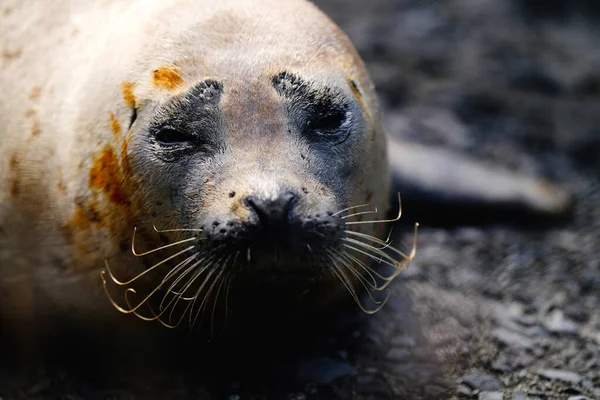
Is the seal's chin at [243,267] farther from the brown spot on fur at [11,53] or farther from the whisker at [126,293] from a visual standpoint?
the brown spot on fur at [11,53]

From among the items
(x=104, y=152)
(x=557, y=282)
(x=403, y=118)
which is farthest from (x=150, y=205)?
(x=403, y=118)

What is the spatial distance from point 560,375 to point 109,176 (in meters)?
→ 2.00

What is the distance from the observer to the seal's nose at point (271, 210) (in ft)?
8.90

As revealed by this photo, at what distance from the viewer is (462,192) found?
5004 millimetres

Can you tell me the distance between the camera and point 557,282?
4.45 metres

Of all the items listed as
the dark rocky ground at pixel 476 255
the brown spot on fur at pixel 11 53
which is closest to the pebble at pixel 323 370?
the dark rocky ground at pixel 476 255

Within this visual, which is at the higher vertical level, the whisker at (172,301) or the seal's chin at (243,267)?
the seal's chin at (243,267)

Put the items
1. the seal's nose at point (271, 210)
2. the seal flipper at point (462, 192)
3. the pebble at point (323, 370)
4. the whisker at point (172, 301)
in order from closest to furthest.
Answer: the seal's nose at point (271, 210) → the whisker at point (172, 301) → the pebble at point (323, 370) → the seal flipper at point (462, 192)

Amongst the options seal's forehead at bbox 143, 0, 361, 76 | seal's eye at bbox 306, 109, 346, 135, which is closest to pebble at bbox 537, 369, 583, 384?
seal's eye at bbox 306, 109, 346, 135

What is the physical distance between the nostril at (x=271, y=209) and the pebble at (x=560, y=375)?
5.05 ft

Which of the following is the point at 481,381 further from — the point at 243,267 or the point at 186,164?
the point at 186,164

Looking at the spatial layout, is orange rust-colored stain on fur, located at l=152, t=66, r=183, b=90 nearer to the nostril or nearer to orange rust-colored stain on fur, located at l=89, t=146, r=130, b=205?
orange rust-colored stain on fur, located at l=89, t=146, r=130, b=205

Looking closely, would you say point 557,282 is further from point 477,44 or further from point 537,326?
point 477,44

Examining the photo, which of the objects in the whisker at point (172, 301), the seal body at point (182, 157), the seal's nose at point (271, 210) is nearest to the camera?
the seal's nose at point (271, 210)
